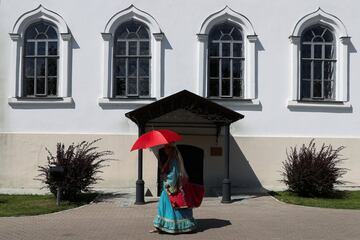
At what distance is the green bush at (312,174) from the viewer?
593 inches

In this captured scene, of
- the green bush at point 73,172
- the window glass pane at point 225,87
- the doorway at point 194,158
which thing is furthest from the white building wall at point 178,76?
the green bush at point 73,172

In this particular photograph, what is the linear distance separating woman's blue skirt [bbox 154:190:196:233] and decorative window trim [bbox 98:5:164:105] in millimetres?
7793

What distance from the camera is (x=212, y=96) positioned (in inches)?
694

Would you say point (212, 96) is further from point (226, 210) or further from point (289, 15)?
point (226, 210)

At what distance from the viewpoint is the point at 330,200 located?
14.7 m

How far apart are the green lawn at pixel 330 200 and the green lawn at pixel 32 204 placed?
17.5 ft

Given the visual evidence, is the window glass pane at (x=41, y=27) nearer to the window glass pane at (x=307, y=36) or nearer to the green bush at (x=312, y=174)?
the window glass pane at (x=307, y=36)

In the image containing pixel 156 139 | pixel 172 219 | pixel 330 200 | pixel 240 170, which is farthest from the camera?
pixel 240 170

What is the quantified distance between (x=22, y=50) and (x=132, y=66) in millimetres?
3581

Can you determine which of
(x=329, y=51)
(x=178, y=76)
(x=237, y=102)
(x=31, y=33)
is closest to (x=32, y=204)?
(x=178, y=76)

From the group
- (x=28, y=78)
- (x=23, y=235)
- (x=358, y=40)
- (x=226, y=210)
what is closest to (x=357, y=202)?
(x=226, y=210)

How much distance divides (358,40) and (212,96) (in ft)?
16.7

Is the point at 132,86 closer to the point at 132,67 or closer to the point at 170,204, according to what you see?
the point at 132,67

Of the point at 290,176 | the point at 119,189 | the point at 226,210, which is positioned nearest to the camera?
the point at 226,210
